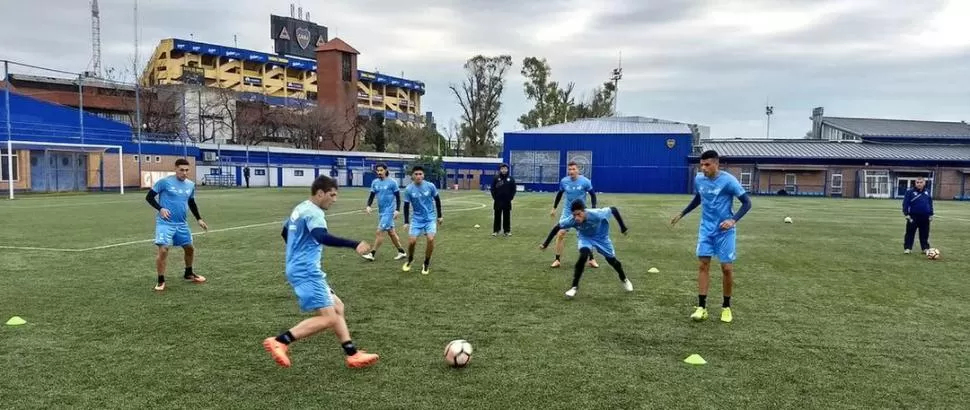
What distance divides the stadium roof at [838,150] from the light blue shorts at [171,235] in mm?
50691

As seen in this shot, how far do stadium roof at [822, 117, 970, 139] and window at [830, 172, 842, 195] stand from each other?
27.7 feet

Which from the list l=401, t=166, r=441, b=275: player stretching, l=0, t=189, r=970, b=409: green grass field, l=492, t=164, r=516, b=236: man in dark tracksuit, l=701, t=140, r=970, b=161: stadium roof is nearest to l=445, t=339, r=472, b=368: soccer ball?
l=0, t=189, r=970, b=409: green grass field

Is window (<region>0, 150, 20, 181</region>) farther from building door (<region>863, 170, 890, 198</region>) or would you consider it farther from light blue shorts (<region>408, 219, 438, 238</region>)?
building door (<region>863, 170, 890, 198</region>)

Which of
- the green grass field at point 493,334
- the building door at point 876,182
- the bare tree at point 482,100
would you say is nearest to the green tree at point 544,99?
the bare tree at point 482,100

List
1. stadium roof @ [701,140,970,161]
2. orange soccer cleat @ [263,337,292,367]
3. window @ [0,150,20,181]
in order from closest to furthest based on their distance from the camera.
A: orange soccer cleat @ [263,337,292,367] < window @ [0,150,20,181] < stadium roof @ [701,140,970,161]

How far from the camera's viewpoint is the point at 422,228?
10.7 meters

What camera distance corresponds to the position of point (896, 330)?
6.93m

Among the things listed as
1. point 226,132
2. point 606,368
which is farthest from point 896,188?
point 226,132

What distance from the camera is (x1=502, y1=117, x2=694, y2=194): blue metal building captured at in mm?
55812

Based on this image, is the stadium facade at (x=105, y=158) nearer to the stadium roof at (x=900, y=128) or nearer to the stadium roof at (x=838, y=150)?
the stadium roof at (x=838, y=150)

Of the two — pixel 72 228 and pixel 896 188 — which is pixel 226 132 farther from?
pixel 896 188

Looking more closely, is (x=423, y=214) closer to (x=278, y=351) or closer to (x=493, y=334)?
(x=493, y=334)

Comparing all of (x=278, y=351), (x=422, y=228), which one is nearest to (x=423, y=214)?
(x=422, y=228)

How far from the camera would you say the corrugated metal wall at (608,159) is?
55781 millimetres
